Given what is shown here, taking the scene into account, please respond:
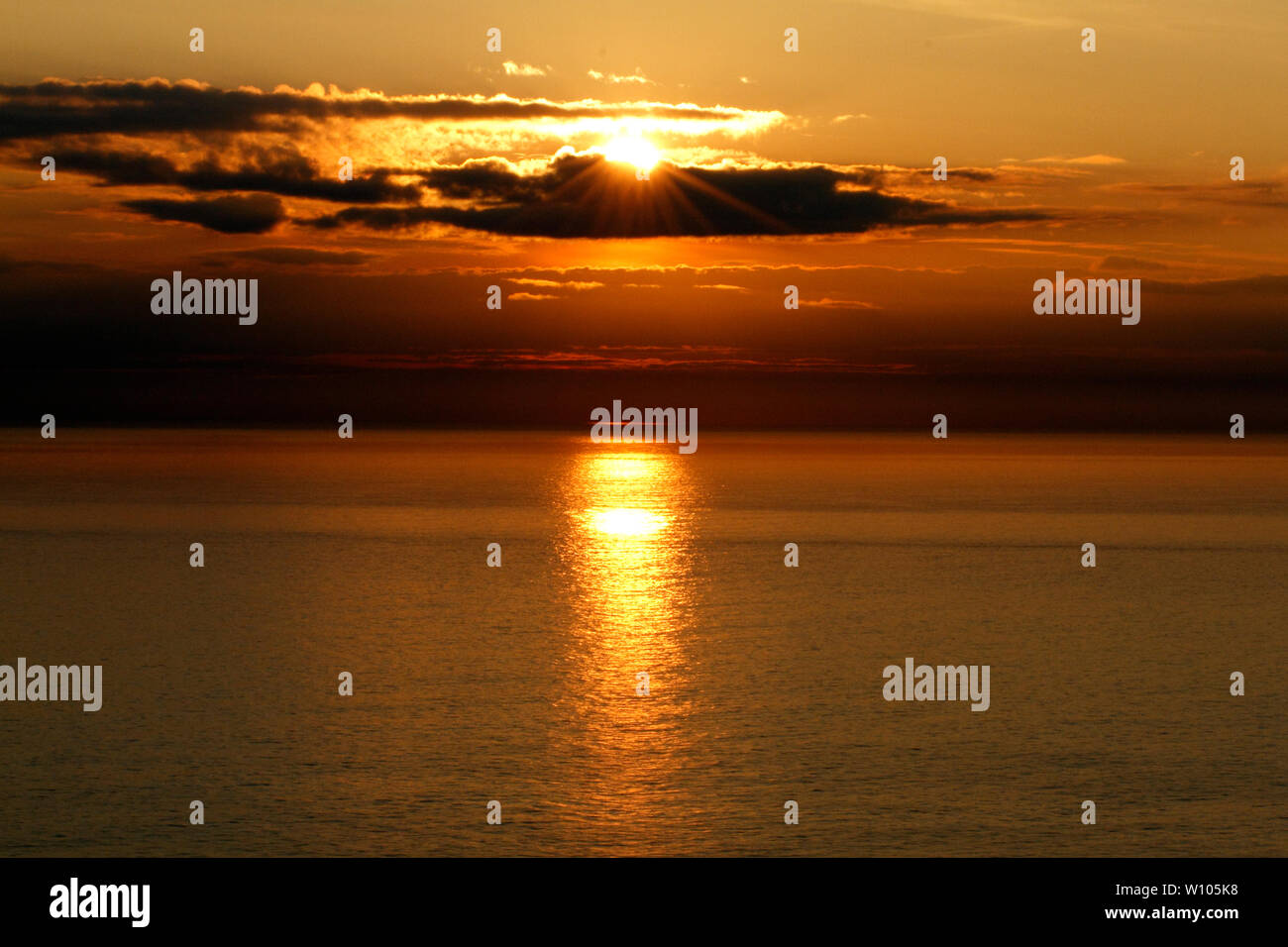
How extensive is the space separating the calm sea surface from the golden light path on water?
83 millimetres

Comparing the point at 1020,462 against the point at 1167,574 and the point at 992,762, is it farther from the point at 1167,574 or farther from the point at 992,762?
the point at 992,762

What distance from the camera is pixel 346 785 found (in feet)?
47.4

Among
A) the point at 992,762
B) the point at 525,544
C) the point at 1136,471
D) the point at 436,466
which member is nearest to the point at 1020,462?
the point at 1136,471

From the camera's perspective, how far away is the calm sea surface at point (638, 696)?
13.3 meters

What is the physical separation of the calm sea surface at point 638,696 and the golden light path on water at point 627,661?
0.27 feet

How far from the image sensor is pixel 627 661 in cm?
2152
